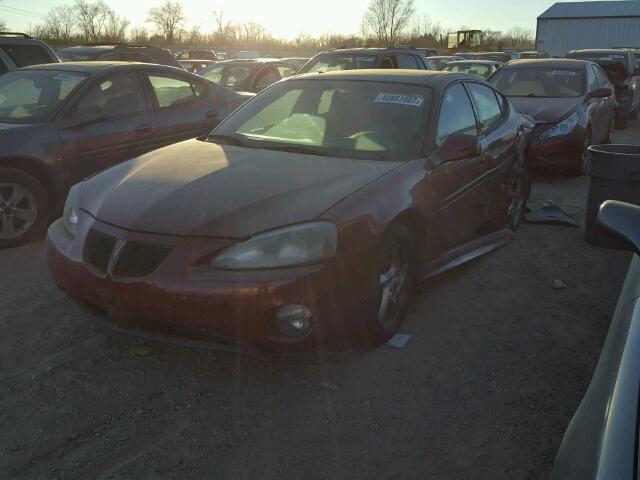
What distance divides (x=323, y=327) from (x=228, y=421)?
634 millimetres

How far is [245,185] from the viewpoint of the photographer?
11.4 feet

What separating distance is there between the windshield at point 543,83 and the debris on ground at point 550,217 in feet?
10.1

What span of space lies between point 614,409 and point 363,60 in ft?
32.3

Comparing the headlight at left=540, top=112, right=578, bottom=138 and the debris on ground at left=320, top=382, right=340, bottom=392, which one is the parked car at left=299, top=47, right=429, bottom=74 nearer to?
the headlight at left=540, top=112, right=578, bottom=138

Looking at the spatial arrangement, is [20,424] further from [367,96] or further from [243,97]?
[243,97]

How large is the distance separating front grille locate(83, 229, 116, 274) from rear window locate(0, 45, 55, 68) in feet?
23.7

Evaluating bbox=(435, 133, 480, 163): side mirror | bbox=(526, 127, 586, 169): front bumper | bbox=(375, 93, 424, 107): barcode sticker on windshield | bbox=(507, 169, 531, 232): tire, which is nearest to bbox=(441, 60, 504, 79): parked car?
bbox=(526, 127, 586, 169): front bumper

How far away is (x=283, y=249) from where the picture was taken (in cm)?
304

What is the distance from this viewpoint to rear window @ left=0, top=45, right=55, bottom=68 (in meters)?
9.28

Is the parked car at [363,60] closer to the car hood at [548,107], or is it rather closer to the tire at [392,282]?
the car hood at [548,107]

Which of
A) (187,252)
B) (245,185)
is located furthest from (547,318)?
(187,252)

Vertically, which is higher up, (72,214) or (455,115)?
(455,115)

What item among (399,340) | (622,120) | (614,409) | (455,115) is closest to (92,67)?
(455,115)

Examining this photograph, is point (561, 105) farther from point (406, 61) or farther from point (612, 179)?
point (612, 179)
